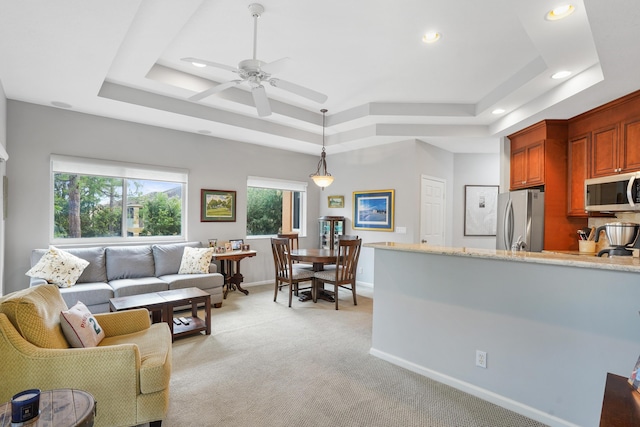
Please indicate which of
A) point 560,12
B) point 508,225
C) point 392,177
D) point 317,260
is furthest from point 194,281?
point 560,12

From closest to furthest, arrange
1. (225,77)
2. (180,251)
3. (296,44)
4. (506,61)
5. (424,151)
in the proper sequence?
(296,44) → (506,61) → (225,77) → (180,251) → (424,151)

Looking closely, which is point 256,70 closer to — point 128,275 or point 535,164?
point 128,275

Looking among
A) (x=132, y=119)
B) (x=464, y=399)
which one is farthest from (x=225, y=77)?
(x=464, y=399)

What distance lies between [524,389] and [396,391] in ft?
2.84

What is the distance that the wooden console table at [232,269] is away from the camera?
5.14 meters

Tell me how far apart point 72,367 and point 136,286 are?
2.26 meters

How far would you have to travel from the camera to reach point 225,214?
558 cm

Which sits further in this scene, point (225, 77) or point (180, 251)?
point (180, 251)

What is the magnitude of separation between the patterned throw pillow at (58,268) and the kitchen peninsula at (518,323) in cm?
351

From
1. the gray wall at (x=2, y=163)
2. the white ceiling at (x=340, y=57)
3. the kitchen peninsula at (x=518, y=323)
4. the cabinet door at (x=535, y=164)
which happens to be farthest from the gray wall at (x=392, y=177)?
the gray wall at (x=2, y=163)

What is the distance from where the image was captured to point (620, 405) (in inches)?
46.9

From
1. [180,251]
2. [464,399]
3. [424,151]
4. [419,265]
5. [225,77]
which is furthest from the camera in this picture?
[424,151]

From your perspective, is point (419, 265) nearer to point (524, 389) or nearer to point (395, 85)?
point (524, 389)

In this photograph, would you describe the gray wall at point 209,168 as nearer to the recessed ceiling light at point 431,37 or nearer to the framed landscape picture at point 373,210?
the framed landscape picture at point 373,210
